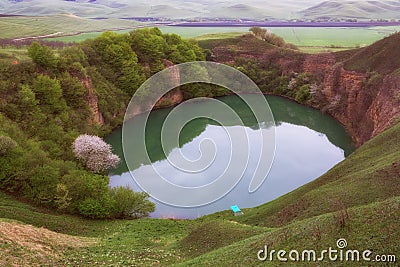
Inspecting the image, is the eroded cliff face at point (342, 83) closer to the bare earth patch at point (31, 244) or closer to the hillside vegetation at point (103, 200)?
the hillside vegetation at point (103, 200)

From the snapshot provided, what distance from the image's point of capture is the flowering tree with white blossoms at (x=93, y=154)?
1861 inches

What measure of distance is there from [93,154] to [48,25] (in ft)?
427

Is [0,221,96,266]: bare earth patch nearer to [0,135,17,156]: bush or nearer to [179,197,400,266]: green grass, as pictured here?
[179,197,400,266]: green grass

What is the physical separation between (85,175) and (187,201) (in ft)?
38.7

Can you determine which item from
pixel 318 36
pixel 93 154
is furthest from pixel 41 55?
pixel 318 36

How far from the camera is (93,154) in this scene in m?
47.9

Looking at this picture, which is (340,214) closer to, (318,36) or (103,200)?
(103,200)

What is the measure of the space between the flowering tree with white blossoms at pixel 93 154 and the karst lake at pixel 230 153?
3216 mm

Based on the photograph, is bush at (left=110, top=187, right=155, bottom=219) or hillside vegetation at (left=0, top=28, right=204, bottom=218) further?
bush at (left=110, top=187, right=155, bottom=219)

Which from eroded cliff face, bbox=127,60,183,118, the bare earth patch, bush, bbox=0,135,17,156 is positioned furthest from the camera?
eroded cliff face, bbox=127,60,183,118

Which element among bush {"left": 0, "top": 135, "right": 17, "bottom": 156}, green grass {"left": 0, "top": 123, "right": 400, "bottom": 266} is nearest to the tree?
bush {"left": 0, "top": 135, "right": 17, "bottom": 156}

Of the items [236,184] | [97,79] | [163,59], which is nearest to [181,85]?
[163,59]

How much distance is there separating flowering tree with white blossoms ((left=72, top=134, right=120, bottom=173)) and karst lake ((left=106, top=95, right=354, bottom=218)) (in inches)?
127

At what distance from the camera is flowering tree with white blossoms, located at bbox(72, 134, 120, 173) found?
47281 millimetres
